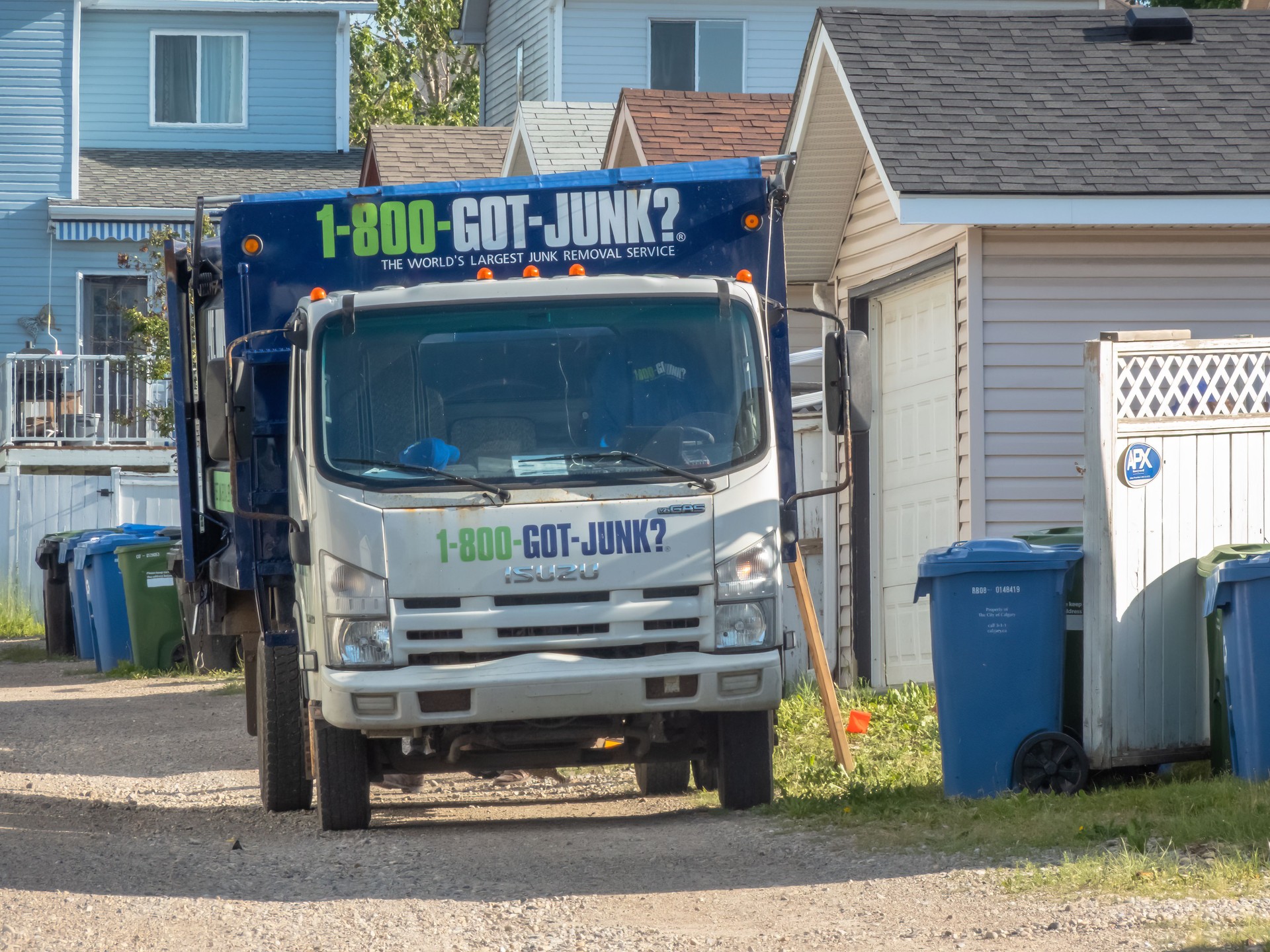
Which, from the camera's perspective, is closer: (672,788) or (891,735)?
(672,788)

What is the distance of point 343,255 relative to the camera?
7.90 meters

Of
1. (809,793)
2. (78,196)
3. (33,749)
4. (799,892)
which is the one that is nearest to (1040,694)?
(809,793)

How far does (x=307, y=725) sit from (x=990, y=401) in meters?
4.64

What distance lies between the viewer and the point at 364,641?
6.88m

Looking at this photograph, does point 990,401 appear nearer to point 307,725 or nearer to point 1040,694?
point 1040,694

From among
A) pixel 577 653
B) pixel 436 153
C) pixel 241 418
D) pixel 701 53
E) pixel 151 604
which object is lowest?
pixel 151 604

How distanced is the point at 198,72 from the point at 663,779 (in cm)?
2011

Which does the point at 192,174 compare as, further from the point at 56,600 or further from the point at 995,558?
the point at 995,558

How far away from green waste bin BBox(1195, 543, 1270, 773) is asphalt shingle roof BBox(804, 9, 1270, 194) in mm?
3271

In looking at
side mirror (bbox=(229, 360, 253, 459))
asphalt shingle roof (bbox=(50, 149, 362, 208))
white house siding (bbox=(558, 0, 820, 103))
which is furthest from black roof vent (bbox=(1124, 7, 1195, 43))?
asphalt shingle roof (bbox=(50, 149, 362, 208))

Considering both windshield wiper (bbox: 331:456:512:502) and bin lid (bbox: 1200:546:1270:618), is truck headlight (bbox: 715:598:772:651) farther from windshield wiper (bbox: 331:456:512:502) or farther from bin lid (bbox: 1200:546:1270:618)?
bin lid (bbox: 1200:546:1270:618)

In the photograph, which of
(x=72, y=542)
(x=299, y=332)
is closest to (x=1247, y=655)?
(x=299, y=332)

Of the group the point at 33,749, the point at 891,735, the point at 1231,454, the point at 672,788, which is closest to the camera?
the point at 1231,454

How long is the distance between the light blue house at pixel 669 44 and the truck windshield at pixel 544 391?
1809cm
